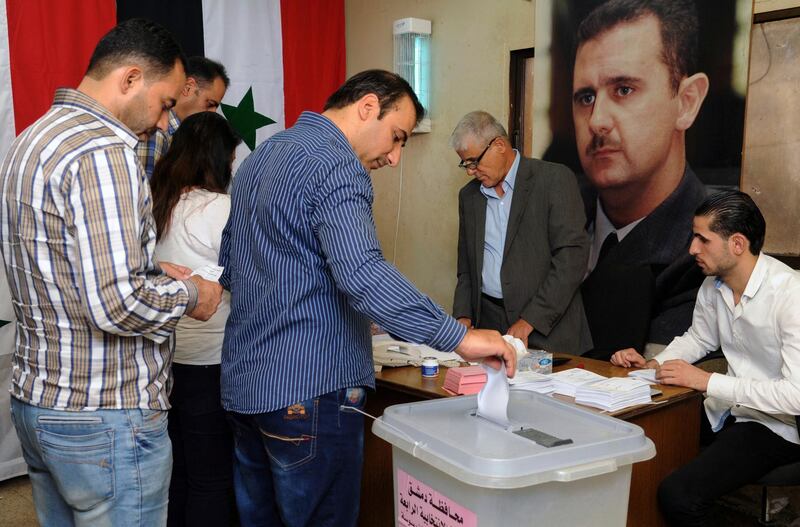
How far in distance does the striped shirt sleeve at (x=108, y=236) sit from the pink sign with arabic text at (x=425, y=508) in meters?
0.64

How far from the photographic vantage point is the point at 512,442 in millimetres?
1391

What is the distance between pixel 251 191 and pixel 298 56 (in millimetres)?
3082

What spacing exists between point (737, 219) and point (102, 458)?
1.95m

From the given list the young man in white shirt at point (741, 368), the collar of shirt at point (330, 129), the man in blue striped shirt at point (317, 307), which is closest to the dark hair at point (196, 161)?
the man in blue striped shirt at point (317, 307)

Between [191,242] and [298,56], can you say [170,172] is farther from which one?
[298,56]

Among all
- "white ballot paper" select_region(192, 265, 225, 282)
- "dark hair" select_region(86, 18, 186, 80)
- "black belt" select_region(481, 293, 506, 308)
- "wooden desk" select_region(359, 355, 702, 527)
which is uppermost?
"dark hair" select_region(86, 18, 186, 80)

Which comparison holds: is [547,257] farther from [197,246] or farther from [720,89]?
[197,246]

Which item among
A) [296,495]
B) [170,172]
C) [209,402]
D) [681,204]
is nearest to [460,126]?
[681,204]

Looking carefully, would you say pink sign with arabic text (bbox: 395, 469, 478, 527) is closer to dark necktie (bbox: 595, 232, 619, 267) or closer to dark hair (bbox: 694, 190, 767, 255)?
dark hair (bbox: 694, 190, 767, 255)

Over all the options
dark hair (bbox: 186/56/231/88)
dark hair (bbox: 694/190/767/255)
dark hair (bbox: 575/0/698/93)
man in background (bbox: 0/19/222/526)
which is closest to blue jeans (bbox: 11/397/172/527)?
man in background (bbox: 0/19/222/526)

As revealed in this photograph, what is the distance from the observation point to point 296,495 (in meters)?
1.58

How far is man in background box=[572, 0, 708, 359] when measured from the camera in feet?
9.96

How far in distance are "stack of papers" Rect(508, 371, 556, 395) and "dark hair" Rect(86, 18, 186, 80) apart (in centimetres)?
131

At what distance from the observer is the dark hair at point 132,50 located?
57.4 inches
